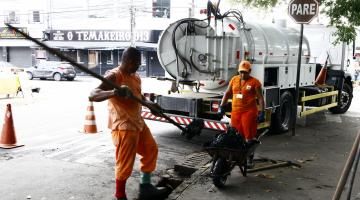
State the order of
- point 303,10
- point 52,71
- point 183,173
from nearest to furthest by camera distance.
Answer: point 183,173 < point 303,10 < point 52,71

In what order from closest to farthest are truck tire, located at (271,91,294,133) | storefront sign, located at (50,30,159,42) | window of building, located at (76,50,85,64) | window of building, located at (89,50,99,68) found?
truck tire, located at (271,91,294,133), storefront sign, located at (50,30,159,42), window of building, located at (89,50,99,68), window of building, located at (76,50,85,64)

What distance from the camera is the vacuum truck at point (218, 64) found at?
27.0 ft

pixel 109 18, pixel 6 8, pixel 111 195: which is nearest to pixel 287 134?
pixel 111 195

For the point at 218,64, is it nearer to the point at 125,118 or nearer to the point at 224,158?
the point at 224,158

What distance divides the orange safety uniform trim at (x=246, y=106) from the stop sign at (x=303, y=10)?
2760 millimetres

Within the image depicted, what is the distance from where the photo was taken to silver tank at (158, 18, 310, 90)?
8.27 meters

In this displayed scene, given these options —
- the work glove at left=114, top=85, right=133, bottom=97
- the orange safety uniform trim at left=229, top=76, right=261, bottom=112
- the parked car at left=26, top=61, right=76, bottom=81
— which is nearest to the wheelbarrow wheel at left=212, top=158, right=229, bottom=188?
→ the orange safety uniform trim at left=229, top=76, right=261, bottom=112

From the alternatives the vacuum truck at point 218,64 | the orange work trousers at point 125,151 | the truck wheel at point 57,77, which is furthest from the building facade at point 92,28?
the orange work trousers at point 125,151

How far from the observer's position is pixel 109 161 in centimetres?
663

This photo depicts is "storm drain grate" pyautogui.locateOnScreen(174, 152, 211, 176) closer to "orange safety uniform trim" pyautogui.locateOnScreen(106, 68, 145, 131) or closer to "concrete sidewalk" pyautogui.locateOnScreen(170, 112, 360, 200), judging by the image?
"concrete sidewalk" pyautogui.locateOnScreen(170, 112, 360, 200)

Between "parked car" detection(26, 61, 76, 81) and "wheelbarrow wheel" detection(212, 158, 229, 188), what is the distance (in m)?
25.4

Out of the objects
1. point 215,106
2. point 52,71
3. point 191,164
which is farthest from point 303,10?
point 52,71

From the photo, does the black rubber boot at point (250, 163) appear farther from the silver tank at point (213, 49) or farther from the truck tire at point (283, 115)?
the truck tire at point (283, 115)

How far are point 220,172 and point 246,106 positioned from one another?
5.93 feet
